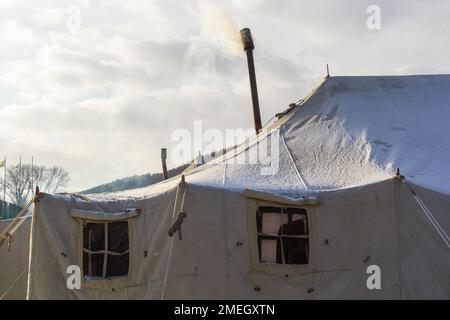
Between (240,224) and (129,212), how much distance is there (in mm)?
1427

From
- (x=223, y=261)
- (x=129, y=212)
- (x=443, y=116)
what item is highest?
(x=443, y=116)

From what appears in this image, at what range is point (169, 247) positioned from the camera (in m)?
7.77

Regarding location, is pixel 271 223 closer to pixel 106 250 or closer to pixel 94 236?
pixel 106 250

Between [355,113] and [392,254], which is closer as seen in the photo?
[392,254]

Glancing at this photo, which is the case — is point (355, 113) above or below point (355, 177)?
above

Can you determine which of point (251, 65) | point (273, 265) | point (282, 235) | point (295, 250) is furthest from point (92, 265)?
point (251, 65)

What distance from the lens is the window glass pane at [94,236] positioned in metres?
8.16

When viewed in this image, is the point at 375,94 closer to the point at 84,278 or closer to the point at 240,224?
the point at 240,224

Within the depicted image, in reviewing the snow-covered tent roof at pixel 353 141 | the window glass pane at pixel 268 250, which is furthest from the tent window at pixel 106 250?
the window glass pane at pixel 268 250

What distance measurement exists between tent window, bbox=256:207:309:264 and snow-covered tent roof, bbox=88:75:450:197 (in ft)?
1.04

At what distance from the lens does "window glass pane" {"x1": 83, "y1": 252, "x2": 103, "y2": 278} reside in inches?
319

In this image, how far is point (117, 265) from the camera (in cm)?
809

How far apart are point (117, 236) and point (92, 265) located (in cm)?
48
